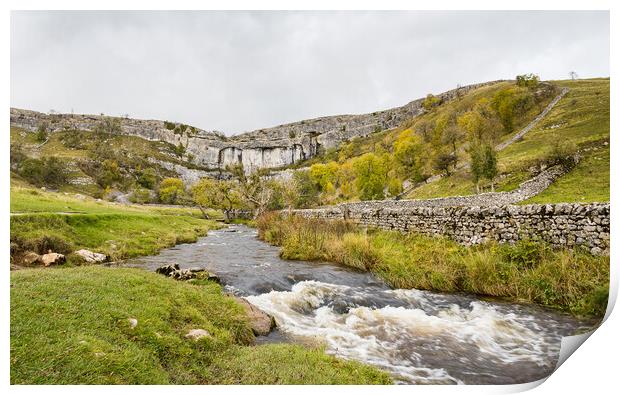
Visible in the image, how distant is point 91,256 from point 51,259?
5.09 feet

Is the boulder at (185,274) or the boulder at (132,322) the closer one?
the boulder at (132,322)

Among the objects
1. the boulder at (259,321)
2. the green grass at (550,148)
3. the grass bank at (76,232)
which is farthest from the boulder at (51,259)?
the green grass at (550,148)

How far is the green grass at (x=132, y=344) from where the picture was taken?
3779 mm

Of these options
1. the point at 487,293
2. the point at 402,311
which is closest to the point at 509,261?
the point at 487,293

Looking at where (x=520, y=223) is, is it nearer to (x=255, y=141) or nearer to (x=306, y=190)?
(x=306, y=190)

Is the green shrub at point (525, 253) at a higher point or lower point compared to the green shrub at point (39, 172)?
lower

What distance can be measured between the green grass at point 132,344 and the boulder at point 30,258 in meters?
4.51

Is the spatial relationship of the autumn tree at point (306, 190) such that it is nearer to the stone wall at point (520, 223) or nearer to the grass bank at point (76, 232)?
the grass bank at point (76, 232)

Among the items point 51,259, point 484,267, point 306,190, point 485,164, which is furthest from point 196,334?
point 306,190

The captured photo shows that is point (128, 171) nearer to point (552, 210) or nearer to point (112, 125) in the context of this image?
point (112, 125)

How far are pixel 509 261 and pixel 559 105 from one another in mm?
73270

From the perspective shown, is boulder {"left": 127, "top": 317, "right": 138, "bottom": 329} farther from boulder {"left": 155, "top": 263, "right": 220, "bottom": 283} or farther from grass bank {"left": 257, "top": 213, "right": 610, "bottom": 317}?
grass bank {"left": 257, "top": 213, "right": 610, "bottom": 317}

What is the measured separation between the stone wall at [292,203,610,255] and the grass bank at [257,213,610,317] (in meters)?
0.35

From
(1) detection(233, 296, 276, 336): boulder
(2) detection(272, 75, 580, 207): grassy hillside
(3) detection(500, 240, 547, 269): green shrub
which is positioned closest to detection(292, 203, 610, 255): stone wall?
(3) detection(500, 240, 547, 269): green shrub
